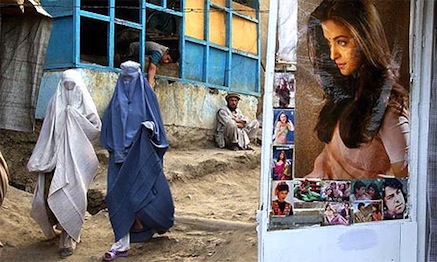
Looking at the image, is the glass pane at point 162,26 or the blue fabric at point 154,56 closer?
the blue fabric at point 154,56

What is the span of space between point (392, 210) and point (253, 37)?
8.91 m

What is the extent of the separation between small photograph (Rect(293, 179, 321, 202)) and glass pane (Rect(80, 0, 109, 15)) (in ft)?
18.8

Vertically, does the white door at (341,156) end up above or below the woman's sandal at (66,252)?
above

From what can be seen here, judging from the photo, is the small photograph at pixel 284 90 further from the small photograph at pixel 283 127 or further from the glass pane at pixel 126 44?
the glass pane at pixel 126 44

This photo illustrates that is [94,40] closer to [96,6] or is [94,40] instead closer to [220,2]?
[96,6]

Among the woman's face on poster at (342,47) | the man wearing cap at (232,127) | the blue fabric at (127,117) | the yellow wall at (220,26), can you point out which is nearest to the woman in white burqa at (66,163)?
the blue fabric at (127,117)

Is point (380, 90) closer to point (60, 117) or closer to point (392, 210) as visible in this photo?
point (392, 210)

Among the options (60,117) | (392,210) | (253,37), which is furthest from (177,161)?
(392,210)

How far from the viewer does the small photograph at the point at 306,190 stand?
2.99 metres

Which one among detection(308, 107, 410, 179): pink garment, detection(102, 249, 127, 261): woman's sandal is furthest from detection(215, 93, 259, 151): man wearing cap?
detection(308, 107, 410, 179): pink garment

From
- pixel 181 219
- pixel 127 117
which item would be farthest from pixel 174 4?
pixel 127 117

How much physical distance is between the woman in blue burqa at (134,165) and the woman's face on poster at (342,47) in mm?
2529

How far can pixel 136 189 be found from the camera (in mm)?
5250

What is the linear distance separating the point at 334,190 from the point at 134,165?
8.46 ft
